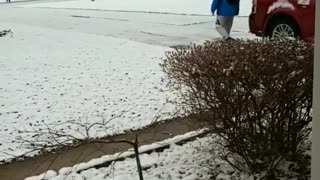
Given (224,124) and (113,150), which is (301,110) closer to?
(224,124)

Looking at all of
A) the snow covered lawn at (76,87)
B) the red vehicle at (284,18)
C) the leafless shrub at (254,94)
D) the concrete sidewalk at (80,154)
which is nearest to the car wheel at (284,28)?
the red vehicle at (284,18)

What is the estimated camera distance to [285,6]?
10.5m

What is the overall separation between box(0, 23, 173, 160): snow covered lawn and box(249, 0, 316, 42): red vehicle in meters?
2.20

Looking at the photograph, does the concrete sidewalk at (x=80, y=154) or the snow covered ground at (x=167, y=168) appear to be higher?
the concrete sidewalk at (x=80, y=154)

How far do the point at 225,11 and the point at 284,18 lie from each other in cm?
150

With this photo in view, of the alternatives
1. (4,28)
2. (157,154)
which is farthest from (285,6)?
(4,28)

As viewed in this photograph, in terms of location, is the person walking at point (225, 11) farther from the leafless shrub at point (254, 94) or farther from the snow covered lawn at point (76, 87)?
the leafless shrub at point (254, 94)

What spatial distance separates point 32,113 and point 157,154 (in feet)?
8.03

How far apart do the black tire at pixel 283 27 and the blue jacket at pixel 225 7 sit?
953 millimetres

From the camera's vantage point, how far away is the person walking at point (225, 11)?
38.0 ft

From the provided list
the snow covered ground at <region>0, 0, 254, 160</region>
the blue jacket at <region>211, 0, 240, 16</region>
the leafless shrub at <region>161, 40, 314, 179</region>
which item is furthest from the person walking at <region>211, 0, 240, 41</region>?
the leafless shrub at <region>161, 40, 314, 179</region>

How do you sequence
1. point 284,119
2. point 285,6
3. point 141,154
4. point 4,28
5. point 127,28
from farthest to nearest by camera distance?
point 4,28 < point 127,28 < point 285,6 < point 141,154 < point 284,119

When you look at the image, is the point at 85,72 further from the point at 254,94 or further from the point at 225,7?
the point at 254,94

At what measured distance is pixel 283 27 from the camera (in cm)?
1067
